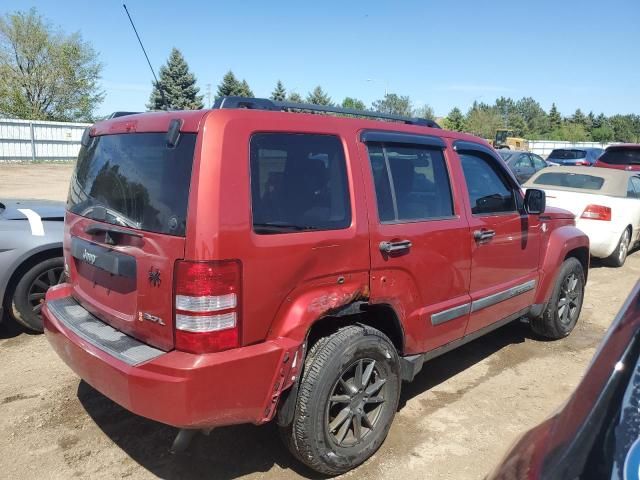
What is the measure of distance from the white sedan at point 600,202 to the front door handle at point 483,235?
4.61 m

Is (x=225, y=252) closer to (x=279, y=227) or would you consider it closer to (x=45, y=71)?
(x=279, y=227)

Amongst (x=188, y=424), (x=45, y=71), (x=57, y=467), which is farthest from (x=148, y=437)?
(x=45, y=71)

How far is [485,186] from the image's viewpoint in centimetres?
397

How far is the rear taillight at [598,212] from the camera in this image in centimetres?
781

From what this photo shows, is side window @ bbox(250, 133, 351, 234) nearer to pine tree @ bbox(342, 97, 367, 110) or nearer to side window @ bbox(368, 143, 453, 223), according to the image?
side window @ bbox(368, 143, 453, 223)

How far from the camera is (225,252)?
92.3 inches

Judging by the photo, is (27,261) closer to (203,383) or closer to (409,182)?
(203,383)

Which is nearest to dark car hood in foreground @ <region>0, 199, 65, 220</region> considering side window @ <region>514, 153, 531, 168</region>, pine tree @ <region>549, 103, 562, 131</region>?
side window @ <region>514, 153, 531, 168</region>

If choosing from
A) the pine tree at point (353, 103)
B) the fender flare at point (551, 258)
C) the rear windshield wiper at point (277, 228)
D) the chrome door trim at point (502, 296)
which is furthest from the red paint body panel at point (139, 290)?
the pine tree at point (353, 103)

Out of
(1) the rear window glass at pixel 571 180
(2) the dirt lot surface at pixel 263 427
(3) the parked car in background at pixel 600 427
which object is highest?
(1) the rear window glass at pixel 571 180

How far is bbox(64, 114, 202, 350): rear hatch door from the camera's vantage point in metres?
2.45

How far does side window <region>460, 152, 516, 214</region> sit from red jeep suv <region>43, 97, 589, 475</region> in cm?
13

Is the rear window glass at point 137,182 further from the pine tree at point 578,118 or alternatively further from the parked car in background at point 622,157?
the pine tree at point 578,118

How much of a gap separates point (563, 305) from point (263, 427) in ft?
10.3
